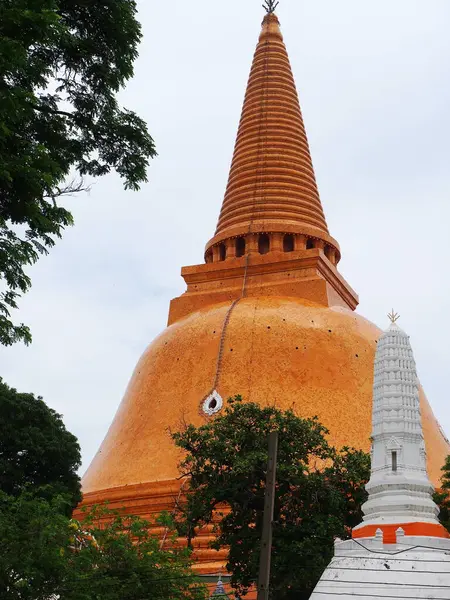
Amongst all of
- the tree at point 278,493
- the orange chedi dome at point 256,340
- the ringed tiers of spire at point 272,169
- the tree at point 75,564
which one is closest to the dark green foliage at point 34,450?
the tree at point 75,564

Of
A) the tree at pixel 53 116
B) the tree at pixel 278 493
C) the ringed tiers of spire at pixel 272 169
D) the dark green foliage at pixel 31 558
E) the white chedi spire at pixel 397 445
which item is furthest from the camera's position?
the ringed tiers of spire at pixel 272 169

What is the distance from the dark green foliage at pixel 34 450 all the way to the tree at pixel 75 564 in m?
2.31

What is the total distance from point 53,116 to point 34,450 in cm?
808

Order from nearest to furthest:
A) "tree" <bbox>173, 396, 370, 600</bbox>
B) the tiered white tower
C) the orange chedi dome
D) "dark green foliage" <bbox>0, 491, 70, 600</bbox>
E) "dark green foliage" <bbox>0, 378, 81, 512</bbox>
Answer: the tiered white tower
"dark green foliage" <bbox>0, 491, 70, 600</bbox>
"tree" <bbox>173, 396, 370, 600</bbox>
"dark green foliage" <bbox>0, 378, 81, 512</bbox>
the orange chedi dome

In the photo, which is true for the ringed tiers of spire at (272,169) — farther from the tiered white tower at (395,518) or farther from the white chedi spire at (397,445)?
the tiered white tower at (395,518)

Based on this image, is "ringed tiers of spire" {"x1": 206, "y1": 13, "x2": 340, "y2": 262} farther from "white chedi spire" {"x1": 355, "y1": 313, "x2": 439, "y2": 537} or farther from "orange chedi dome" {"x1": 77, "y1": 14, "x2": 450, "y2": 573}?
"white chedi spire" {"x1": 355, "y1": 313, "x2": 439, "y2": 537}

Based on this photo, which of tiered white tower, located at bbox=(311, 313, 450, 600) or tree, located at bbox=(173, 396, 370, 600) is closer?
tiered white tower, located at bbox=(311, 313, 450, 600)

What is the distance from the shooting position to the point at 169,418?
2172cm

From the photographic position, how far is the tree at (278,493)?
47.2ft

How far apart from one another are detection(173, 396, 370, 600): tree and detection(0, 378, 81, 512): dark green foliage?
2457 millimetres

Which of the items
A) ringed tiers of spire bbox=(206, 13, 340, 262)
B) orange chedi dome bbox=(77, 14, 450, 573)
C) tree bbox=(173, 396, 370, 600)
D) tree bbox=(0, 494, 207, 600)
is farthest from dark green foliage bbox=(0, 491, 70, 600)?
ringed tiers of spire bbox=(206, 13, 340, 262)

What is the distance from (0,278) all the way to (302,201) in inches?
729

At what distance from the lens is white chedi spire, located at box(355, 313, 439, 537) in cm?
1308

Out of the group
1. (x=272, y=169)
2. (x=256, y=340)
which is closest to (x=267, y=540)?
(x=256, y=340)
